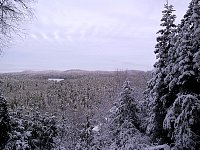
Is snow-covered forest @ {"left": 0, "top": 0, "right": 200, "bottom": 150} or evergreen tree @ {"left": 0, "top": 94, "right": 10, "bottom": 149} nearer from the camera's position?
snow-covered forest @ {"left": 0, "top": 0, "right": 200, "bottom": 150}

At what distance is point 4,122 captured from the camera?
11.8 m

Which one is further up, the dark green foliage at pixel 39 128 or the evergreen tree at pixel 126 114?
the evergreen tree at pixel 126 114

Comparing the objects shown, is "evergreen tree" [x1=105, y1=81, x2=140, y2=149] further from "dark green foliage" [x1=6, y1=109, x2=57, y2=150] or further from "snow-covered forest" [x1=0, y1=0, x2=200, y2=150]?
"dark green foliage" [x1=6, y1=109, x2=57, y2=150]

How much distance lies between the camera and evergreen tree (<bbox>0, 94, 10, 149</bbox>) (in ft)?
37.1

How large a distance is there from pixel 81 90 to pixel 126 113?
380 ft

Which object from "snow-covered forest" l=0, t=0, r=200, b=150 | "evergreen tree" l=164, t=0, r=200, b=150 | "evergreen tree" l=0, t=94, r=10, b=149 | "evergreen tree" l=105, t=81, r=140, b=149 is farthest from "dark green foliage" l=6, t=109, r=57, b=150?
"evergreen tree" l=164, t=0, r=200, b=150

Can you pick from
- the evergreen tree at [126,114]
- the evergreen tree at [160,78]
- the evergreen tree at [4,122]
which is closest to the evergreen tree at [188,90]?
the evergreen tree at [160,78]

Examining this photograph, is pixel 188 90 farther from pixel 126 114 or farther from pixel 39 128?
pixel 39 128

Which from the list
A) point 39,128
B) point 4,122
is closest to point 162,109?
point 4,122

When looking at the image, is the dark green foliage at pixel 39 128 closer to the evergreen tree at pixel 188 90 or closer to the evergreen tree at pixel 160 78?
the evergreen tree at pixel 160 78

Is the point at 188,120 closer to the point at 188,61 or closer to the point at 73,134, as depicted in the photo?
the point at 188,61

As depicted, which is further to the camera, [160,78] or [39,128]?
[39,128]

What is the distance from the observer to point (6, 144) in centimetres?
1295

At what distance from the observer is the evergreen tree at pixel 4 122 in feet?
37.1
